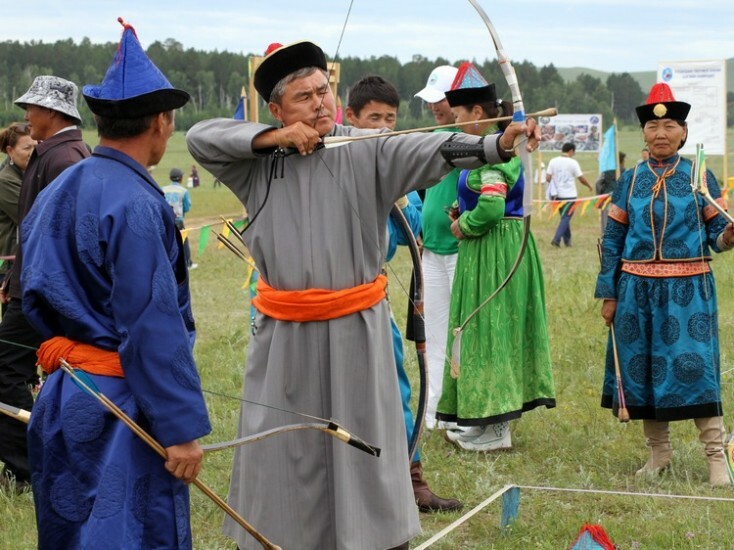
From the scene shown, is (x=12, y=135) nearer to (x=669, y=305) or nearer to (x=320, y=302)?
(x=320, y=302)

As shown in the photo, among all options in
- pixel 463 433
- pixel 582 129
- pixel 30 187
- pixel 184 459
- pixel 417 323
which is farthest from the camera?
pixel 582 129

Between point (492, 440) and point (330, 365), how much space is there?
2.44 metres

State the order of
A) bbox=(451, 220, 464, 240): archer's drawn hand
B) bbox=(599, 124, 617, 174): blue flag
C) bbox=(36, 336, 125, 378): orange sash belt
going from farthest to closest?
bbox=(599, 124, 617, 174): blue flag, bbox=(451, 220, 464, 240): archer's drawn hand, bbox=(36, 336, 125, 378): orange sash belt

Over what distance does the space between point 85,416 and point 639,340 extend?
298cm

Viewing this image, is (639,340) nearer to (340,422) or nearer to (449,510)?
(449,510)

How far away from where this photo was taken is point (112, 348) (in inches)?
106

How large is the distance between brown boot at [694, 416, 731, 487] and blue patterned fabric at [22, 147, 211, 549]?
2944mm

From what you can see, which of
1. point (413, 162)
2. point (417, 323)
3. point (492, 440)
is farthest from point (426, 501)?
point (413, 162)

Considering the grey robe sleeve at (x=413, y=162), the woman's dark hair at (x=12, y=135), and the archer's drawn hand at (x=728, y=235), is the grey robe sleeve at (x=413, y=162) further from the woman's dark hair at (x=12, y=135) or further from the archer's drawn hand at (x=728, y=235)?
the woman's dark hair at (x=12, y=135)

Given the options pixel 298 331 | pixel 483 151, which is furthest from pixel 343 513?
pixel 483 151

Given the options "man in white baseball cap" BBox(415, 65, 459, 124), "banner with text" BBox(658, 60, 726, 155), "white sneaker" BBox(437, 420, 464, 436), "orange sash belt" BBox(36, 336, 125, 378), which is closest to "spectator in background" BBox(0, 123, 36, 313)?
"man in white baseball cap" BBox(415, 65, 459, 124)

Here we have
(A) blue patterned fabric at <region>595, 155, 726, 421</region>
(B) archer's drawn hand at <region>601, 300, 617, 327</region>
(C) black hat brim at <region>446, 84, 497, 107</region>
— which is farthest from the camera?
(C) black hat brim at <region>446, 84, 497, 107</region>

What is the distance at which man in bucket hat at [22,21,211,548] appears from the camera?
261cm

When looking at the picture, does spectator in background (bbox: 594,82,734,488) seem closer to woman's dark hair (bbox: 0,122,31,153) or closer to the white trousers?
the white trousers
